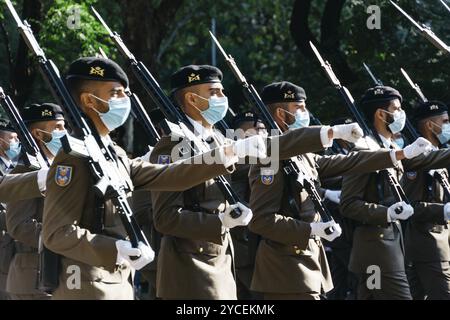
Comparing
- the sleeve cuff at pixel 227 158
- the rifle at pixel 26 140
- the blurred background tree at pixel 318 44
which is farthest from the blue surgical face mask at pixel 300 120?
the blurred background tree at pixel 318 44

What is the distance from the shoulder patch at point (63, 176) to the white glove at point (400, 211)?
12.4 feet

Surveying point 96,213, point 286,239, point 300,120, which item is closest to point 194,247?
point 286,239

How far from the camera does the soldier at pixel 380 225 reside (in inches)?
347

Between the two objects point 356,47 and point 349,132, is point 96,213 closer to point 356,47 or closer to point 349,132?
point 349,132

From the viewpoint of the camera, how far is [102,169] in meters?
5.74

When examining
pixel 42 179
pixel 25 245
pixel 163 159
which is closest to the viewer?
pixel 42 179

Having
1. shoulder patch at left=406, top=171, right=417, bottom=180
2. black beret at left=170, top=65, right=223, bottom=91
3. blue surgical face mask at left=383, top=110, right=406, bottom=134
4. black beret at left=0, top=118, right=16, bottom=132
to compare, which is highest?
black beret at left=170, top=65, right=223, bottom=91

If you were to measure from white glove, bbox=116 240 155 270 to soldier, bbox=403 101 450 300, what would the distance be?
15.0ft

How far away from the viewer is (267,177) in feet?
25.2

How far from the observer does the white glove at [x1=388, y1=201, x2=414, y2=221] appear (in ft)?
28.8

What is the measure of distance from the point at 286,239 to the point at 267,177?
18.2 inches

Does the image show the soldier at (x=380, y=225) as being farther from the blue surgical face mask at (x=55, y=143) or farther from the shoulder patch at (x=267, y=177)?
the blue surgical face mask at (x=55, y=143)

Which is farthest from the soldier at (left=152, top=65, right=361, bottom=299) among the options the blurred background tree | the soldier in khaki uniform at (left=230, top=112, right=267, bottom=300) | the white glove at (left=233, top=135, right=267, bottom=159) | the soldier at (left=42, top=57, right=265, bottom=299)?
the blurred background tree

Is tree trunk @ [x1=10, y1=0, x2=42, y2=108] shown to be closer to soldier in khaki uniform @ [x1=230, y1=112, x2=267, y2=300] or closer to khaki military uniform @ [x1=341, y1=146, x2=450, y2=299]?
soldier in khaki uniform @ [x1=230, y1=112, x2=267, y2=300]
